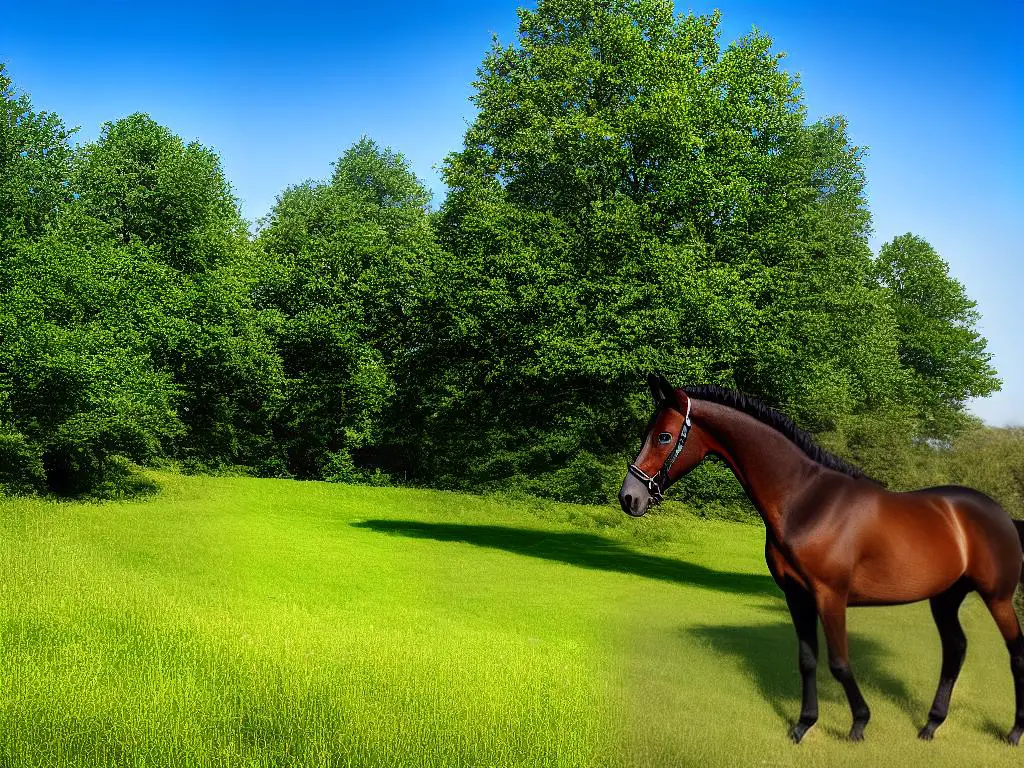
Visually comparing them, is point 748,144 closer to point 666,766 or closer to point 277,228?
point 666,766

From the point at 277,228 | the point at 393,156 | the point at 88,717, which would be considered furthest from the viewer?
the point at 393,156

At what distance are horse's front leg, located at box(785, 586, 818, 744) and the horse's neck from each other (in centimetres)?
71

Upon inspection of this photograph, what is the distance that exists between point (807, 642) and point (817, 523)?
1.14 metres

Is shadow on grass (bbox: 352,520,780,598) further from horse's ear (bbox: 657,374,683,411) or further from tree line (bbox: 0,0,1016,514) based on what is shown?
horse's ear (bbox: 657,374,683,411)

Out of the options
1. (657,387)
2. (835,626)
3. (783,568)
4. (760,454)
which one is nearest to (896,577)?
(835,626)

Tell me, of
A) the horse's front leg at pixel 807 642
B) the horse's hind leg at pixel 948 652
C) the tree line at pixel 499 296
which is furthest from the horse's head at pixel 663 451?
the tree line at pixel 499 296

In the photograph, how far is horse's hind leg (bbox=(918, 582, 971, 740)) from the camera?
375 inches

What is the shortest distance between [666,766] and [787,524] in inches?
104

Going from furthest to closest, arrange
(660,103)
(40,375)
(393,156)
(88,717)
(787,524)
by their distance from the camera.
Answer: (393,156)
(40,375)
(660,103)
(88,717)
(787,524)

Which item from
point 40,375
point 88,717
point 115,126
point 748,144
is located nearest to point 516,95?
point 748,144

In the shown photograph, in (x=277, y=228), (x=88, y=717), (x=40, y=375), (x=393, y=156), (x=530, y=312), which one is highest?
(x=393, y=156)

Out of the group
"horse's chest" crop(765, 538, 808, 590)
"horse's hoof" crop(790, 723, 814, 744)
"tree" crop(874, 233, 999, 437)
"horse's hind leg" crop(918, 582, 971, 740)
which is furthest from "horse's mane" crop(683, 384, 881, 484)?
"tree" crop(874, 233, 999, 437)

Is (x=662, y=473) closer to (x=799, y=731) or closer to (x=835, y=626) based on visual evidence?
(x=835, y=626)

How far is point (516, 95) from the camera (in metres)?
34.3
